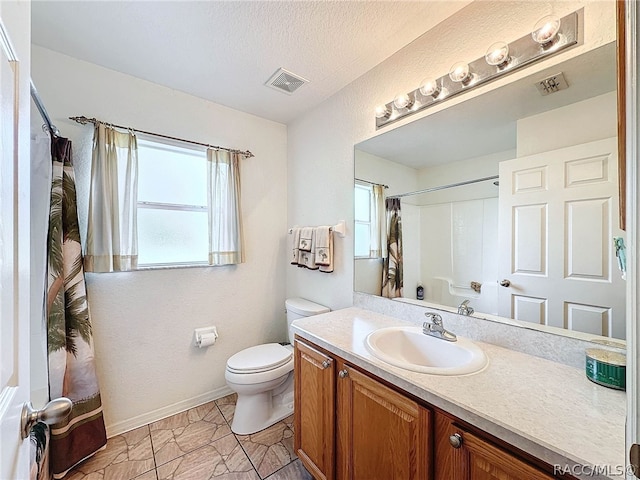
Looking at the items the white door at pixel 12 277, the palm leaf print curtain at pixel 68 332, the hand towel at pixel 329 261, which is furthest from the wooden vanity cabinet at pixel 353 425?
the palm leaf print curtain at pixel 68 332

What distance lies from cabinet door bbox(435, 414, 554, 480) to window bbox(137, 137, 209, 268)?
6.25ft

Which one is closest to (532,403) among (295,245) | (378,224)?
(378,224)

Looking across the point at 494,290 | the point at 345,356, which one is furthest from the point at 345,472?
the point at 494,290

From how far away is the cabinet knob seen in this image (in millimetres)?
771

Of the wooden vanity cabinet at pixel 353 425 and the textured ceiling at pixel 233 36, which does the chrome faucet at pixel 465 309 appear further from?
the textured ceiling at pixel 233 36

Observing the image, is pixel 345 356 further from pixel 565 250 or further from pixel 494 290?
pixel 565 250

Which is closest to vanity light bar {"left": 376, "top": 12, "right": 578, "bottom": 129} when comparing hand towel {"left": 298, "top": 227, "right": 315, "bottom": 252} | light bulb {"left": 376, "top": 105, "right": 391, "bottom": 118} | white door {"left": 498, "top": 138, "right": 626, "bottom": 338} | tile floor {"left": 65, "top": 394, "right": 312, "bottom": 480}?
light bulb {"left": 376, "top": 105, "right": 391, "bottom": 118}

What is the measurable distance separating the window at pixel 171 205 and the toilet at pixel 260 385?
2.82ft

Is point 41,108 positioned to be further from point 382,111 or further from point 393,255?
point 393,255

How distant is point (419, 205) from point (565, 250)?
0.68 m

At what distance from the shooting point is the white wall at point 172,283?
5.48ft

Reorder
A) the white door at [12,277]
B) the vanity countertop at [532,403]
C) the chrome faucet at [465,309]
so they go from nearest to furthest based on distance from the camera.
→ the white door at [12,277] → the vanity countertop at [532,403] → the chrome faucet at [465,309]

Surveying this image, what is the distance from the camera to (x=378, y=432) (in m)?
1.01

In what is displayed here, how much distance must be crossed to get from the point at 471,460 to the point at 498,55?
156 centimetres
